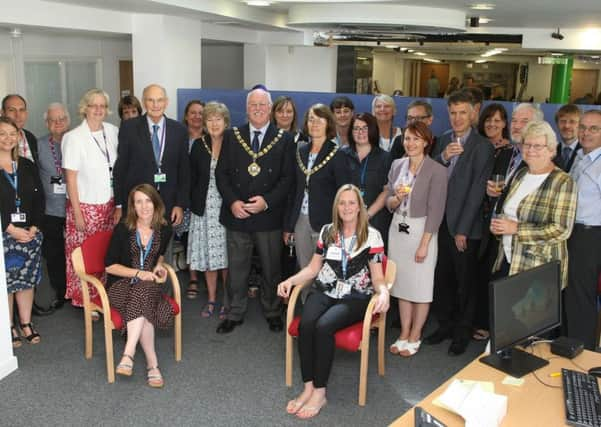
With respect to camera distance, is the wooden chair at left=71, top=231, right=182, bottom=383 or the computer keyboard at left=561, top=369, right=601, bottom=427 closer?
the computer keyboard at left=561, top=369, right=601, bottom=427

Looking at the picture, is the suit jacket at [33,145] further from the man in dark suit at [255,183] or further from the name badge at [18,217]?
the man in dark suit at [255,183]

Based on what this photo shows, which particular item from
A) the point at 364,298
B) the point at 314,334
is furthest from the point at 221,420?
the point at 364,298

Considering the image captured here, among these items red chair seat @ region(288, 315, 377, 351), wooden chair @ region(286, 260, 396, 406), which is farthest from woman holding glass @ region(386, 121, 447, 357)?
red chair seat @ region(288, 315, 377, 351)

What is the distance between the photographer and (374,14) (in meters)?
7.09

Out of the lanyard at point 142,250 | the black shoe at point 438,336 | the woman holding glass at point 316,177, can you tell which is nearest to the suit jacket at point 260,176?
the woman holding glass at point 316,177

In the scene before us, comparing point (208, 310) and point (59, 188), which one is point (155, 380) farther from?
point (59, 188)

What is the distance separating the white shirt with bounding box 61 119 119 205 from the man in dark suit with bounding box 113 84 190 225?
0.08 metres

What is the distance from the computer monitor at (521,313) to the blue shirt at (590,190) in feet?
3.52

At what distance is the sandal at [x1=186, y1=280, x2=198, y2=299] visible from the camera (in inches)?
211

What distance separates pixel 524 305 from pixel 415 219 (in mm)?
1409

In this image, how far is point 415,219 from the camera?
4070mm

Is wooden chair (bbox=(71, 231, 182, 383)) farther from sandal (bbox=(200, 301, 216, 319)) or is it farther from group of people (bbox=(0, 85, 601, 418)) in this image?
sandal (bbox=(200, 301, 216, 319))

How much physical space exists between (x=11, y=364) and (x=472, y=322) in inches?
127

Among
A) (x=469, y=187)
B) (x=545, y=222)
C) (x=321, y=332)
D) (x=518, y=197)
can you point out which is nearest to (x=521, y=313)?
(x=545, y=222)
